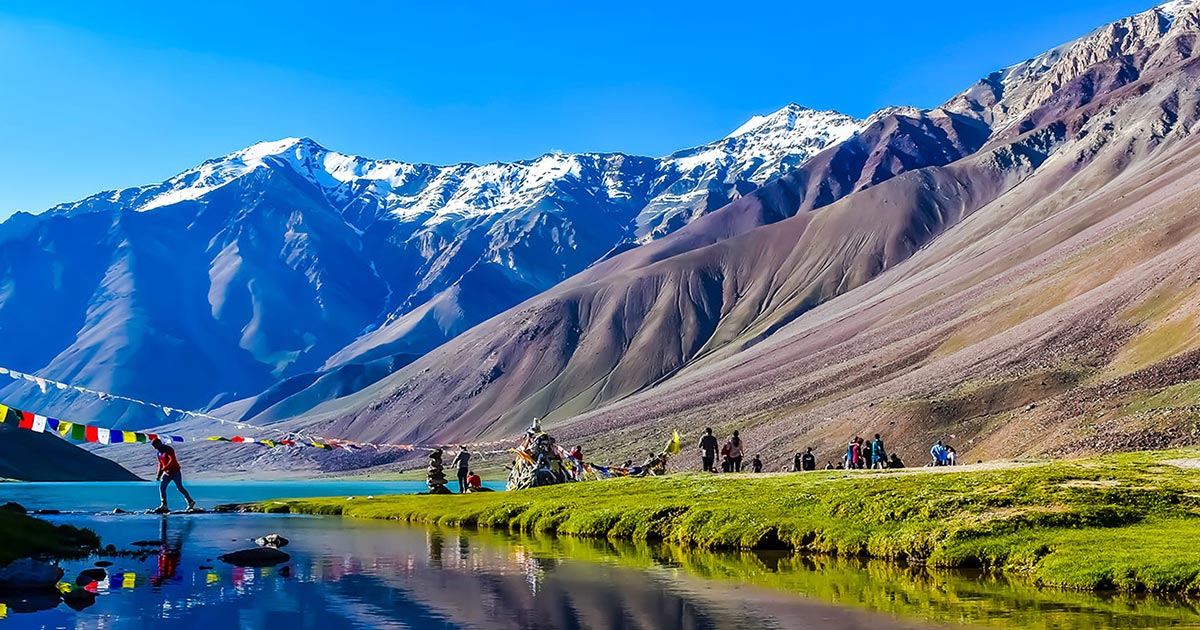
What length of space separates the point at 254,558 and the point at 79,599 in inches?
380

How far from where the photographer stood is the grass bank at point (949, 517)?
3114 centimetres

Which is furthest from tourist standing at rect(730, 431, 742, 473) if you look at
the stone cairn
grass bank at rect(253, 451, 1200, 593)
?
the stone cairn

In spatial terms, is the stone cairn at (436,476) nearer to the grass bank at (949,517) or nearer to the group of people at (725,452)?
the grass bank at (949,517)

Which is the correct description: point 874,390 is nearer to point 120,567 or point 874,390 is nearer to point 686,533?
point 686,533

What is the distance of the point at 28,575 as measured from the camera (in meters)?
29.9

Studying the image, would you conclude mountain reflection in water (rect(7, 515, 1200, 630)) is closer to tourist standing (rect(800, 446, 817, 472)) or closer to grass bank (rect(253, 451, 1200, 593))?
grass bank (rect(253, 451, 1200, 593))

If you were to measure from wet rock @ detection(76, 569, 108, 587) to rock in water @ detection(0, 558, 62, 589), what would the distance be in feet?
2.09

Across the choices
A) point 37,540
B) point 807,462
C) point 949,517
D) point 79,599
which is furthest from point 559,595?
point 807,462

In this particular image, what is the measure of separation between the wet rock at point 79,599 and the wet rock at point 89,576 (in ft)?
8.67

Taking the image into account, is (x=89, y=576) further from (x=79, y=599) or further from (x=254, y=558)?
(x=254, y=558)

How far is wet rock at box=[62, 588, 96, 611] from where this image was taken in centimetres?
2712

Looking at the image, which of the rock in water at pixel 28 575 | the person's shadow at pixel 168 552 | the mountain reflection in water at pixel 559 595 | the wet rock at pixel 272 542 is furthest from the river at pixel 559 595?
the wet rock at pixel 272 542

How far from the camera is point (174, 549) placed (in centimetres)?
4188

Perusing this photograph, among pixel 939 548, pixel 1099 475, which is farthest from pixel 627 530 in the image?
pixel 1099 475
